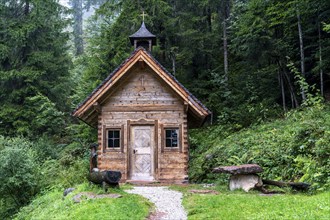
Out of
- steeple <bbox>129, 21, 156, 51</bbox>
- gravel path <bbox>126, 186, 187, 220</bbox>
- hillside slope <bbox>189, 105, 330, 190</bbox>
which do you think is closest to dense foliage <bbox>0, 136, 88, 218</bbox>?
gravel path <bbox>126, 186, 187, 220</bbox>

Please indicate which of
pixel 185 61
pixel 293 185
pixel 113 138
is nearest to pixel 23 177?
pixel 113 138

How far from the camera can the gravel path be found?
27.6ft

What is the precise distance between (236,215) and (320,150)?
453 cm

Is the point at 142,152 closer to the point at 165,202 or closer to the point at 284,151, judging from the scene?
the point at 165,202

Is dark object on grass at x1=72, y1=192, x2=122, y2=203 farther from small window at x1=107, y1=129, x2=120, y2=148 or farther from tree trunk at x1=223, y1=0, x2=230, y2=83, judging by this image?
tree trunk at x1=223, y1=0, x2=230, y2=83

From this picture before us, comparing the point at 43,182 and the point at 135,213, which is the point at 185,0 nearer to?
the point at 43,182

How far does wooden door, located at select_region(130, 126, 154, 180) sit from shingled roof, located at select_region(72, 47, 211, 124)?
6.96 feet

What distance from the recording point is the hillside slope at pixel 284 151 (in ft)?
35.2

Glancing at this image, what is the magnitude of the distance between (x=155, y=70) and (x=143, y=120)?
230cm

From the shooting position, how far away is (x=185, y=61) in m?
26.9

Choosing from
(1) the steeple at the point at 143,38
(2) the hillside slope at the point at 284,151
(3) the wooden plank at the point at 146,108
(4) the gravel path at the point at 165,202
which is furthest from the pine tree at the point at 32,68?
(4) the gravel path at the point at 165,202

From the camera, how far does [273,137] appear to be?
16.2 metres

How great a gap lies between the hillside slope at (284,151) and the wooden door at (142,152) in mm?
3197

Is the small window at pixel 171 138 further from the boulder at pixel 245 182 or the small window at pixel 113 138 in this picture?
the boulder at pixel 245 182
